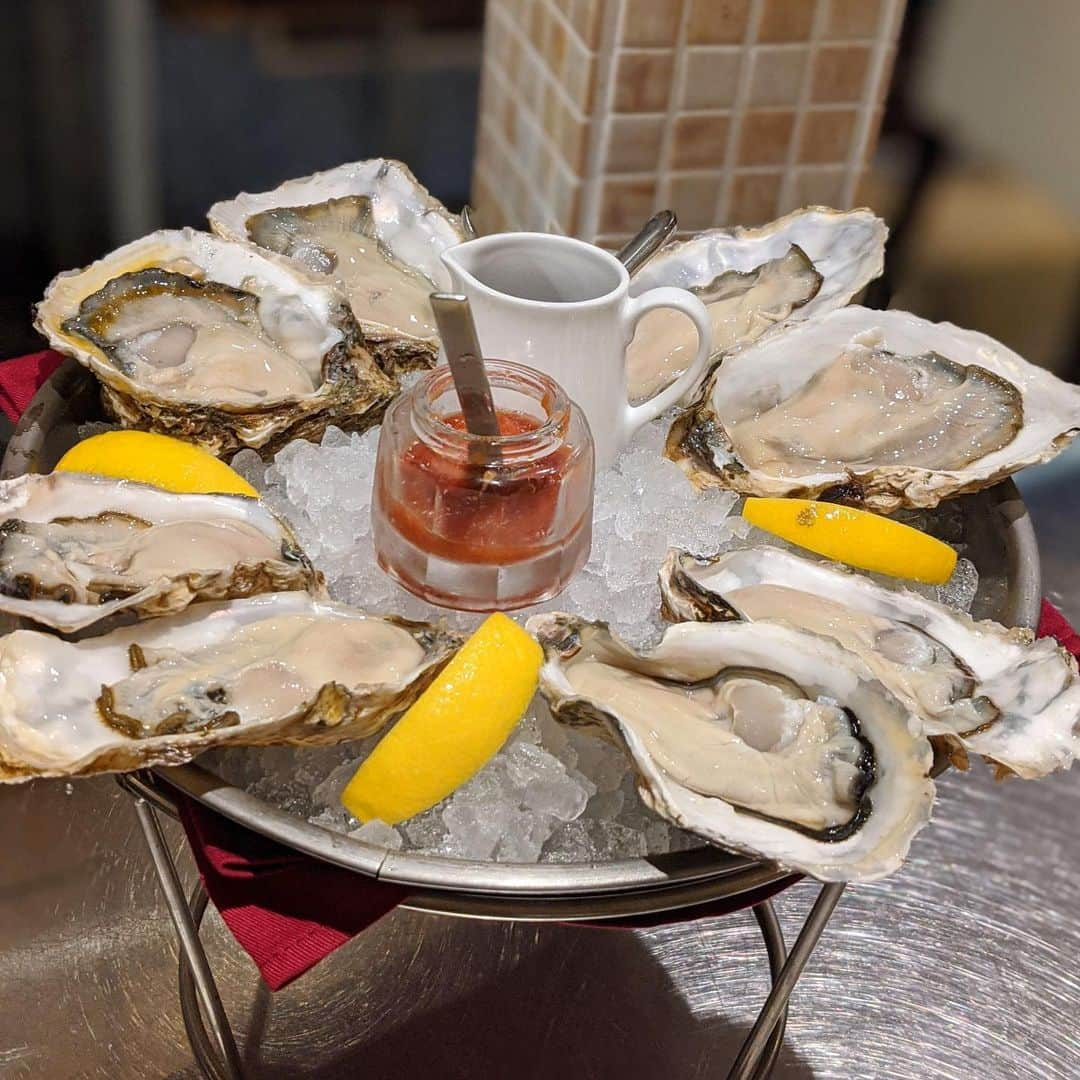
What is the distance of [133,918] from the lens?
1.16m

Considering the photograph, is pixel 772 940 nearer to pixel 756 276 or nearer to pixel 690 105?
pixel 756 276

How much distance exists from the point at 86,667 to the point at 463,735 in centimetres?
20

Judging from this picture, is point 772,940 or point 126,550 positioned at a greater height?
point 126,550

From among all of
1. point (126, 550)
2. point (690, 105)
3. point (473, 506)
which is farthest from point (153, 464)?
point (690, 105)

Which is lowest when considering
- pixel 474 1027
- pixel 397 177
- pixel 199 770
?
pixel 474 1027

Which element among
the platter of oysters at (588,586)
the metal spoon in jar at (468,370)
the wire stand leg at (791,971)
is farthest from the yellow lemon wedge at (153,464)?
the wire stand leg at (791,971)

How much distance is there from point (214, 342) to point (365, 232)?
19 centimetres

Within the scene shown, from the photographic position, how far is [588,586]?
81cm

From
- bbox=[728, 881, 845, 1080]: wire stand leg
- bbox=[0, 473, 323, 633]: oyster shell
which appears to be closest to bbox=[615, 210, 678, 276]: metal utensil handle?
bbox=[0, 473, 323, 633]: oyster shell

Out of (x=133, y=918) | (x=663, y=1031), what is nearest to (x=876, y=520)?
(x=663, y=1031)

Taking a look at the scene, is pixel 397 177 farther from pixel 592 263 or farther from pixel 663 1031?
pixel 663 1031

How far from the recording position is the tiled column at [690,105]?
4.15 feet

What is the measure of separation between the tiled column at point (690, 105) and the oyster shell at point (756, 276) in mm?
310

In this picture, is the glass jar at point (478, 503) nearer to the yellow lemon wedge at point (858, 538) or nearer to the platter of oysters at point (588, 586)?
the platter of oysters at point (588, 586)
